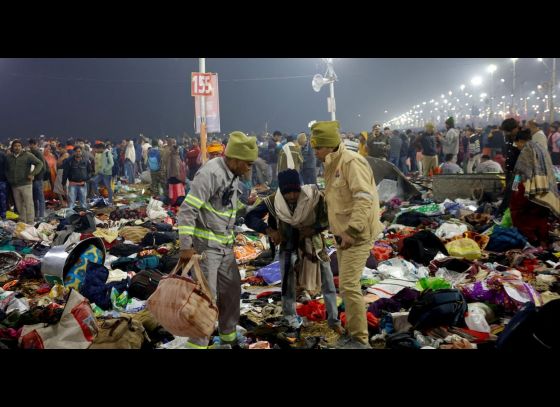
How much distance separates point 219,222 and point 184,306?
83 centimetres

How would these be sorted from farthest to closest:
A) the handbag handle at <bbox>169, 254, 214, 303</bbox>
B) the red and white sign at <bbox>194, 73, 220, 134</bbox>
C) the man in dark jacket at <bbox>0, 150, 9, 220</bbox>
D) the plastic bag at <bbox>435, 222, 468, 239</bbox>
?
the red and white sign at <bbox>194, 73, 220, 134</bbox>
the man in dark jacket at <bbox>0, 150, 9, 220</bbox>
the plastic bag at <bbox>435, 222, 468, 239</bbox>
the handbag handle at <bbox>169, 254, 214, 303</bbox>

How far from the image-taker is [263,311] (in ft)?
18.6

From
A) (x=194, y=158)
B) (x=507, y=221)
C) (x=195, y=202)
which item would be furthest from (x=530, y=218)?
(x=194, y=158)

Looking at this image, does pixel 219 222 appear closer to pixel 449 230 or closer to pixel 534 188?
pixel 534 188

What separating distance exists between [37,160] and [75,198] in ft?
5.11

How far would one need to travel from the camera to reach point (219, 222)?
13.8ft

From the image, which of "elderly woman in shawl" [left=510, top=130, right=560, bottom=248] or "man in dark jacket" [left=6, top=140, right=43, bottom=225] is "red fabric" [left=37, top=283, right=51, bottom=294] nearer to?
"man in dark jacket" [left=6, top=140, right=43, bottom=225]

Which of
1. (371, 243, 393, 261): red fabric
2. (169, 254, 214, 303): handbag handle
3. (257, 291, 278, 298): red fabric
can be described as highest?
(169, 254, 214, 303): handbag handle

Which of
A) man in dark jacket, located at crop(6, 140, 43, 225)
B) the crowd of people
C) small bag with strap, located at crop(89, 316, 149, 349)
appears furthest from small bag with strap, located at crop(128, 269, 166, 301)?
man in dark jacket, located at crop(6, 140, 43, 225)

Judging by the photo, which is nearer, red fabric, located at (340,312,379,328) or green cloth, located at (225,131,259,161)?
green cloth, located at (225,131,259,161)

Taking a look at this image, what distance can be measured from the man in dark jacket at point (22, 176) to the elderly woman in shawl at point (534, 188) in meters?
10.2

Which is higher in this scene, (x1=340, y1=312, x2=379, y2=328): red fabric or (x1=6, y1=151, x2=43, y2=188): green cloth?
(x1=6, y1=151, x2=43, y2=188): green cloth

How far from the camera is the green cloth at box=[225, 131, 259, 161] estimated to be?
414cm

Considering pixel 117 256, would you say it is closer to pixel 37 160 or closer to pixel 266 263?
pixel 266 263
